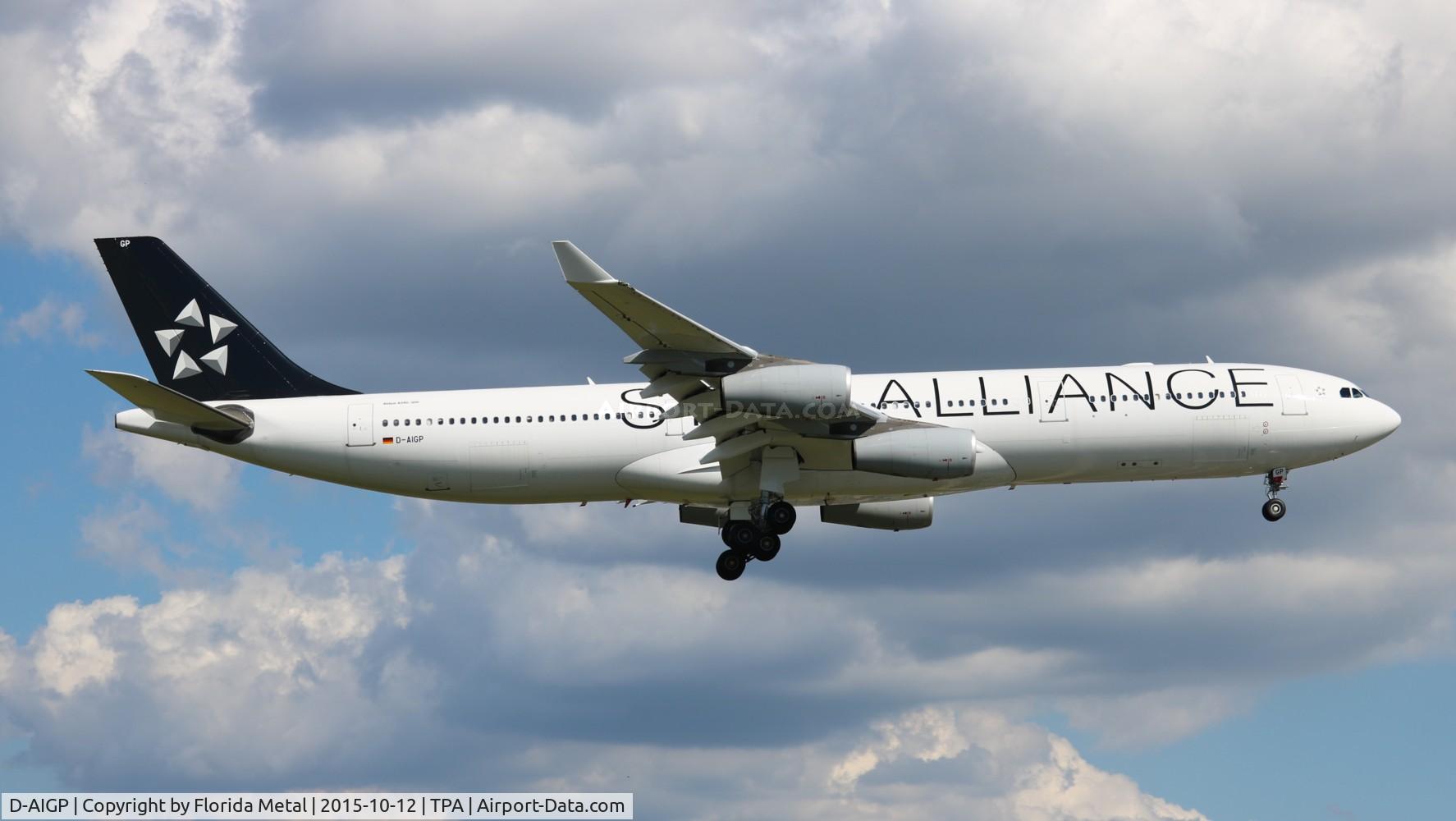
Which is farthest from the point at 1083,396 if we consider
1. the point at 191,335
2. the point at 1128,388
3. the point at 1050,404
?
the point at 191,335

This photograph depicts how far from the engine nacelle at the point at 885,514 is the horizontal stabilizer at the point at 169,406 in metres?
19.7

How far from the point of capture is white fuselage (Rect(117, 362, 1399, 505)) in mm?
49188

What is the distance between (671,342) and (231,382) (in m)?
16.8

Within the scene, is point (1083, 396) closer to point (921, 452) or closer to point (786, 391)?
point (921, 452)

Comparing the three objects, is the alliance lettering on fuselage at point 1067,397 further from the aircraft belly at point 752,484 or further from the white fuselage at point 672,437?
the aircraft belly at point 752,484

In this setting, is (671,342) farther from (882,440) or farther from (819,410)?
(882,440)

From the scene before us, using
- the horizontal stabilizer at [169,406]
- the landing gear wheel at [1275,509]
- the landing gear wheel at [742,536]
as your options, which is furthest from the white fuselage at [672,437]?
the landing gear wheel at [1275,509]

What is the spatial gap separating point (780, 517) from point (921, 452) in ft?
17.3

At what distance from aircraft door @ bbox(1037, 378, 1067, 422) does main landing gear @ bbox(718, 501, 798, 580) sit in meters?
8.53

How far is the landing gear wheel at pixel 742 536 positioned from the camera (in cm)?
5025

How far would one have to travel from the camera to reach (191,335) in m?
52.8

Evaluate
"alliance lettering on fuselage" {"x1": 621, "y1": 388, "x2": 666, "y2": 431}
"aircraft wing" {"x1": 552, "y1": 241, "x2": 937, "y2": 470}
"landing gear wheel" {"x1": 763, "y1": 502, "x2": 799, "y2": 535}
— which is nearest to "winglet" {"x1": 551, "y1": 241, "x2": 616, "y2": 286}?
"aircraft wing" {"x1": 552, "y1": 241, "x2": 937, "y2": 470}

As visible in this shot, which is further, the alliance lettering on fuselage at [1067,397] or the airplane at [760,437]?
the alliance lettering on fuselage at [1067,397]

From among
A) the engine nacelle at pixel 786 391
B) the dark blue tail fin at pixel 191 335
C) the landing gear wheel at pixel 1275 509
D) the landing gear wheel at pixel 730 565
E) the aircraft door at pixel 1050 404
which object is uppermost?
the dark blue tail fin at pixel 191 335
